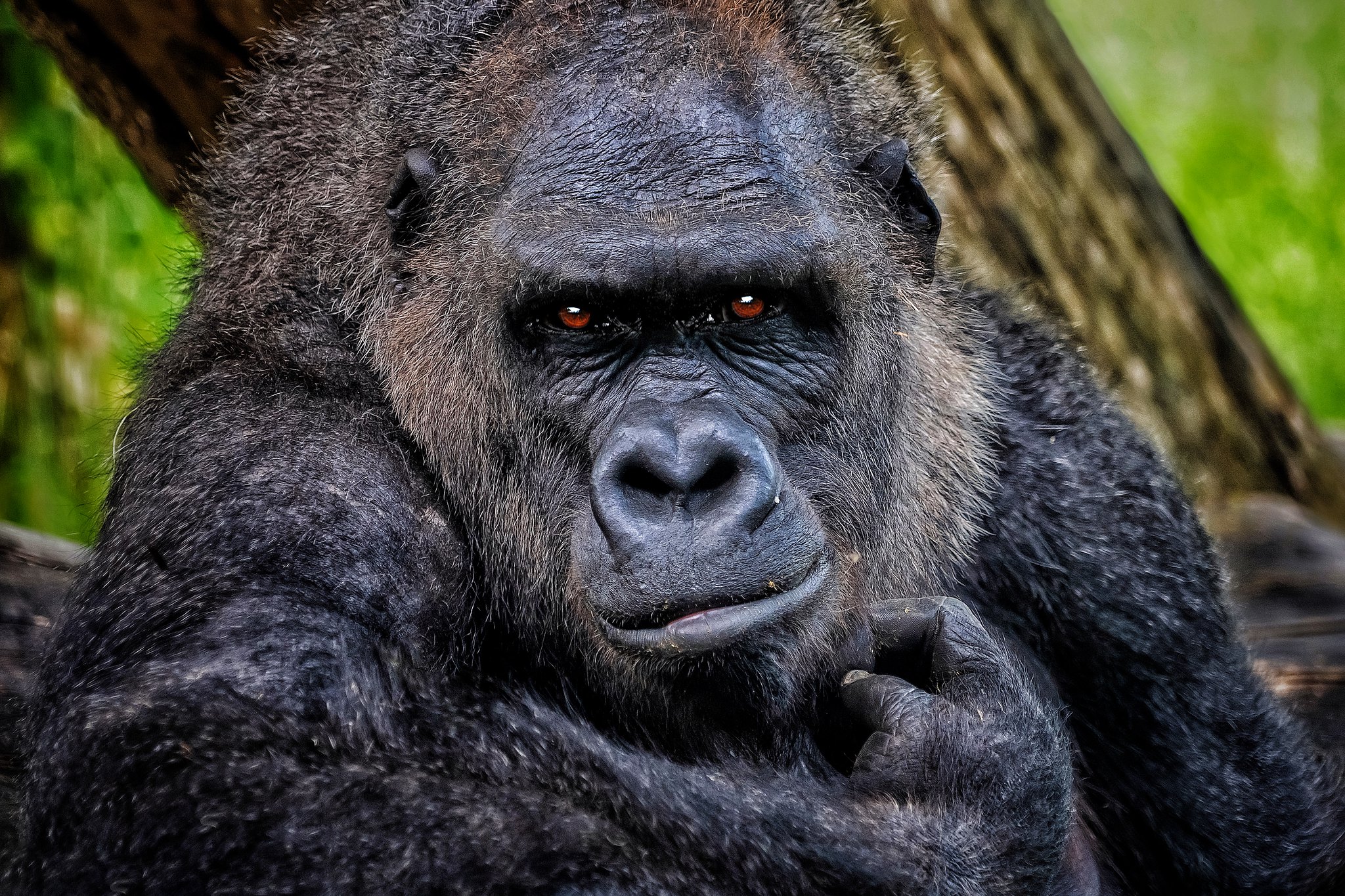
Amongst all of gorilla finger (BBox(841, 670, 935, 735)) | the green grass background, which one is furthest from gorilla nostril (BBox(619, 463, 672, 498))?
the green grass background

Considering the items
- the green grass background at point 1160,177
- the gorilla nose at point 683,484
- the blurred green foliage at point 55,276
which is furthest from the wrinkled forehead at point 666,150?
the blurred green foliage at point 55,276

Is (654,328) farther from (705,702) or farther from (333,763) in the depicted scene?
(333,763)

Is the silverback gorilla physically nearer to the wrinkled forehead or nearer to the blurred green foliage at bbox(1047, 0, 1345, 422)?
the wrinkled forehead

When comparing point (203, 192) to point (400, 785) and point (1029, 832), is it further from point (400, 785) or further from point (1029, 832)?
point (1029, 832)

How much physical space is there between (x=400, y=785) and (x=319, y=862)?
275 millimetres

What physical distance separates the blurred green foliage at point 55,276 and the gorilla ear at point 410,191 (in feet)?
14.1

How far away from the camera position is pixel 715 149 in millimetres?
4445

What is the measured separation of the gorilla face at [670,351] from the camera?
4.05m

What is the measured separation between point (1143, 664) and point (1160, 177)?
24.3ft

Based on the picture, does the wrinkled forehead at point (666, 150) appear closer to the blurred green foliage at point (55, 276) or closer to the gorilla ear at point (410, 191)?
the gorilla ear at point (410, 191)

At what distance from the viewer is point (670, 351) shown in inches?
175

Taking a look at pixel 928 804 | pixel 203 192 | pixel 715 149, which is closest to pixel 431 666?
pixel 928 804

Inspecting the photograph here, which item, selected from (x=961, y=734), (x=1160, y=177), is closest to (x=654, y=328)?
(x=961, y=734)

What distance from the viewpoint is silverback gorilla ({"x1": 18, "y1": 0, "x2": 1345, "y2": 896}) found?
385cm
